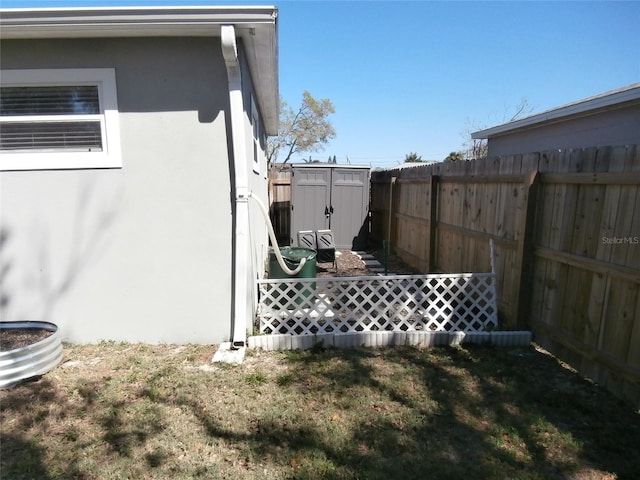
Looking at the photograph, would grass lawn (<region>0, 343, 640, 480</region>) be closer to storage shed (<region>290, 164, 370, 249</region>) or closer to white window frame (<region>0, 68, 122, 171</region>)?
white window frame (<region>0, 68, 122, 171</region>)

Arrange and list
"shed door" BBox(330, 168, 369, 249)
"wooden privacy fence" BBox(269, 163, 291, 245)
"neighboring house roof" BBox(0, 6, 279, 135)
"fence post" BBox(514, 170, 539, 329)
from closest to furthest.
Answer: "neighboring house roof" BBox(0, 6, 279, 135), "fence post" BBox(514, 170, 539, 329), "shed door" BBox(330, 168, 369, 249), "wooden privacy fence" BBox(269, 163, 291, 245)

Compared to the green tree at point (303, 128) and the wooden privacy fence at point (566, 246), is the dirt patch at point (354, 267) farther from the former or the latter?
the green tree at point (303, 128)

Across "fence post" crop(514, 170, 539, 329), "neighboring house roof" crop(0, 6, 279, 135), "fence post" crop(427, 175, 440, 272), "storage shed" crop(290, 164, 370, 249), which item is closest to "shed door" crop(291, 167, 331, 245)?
"storage shed" crop(290, 164, 370, 249)

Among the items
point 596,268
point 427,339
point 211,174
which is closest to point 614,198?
point 596,268

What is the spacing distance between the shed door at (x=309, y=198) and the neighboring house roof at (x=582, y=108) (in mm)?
5493

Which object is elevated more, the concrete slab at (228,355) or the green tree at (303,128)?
the green tree at (303,128)

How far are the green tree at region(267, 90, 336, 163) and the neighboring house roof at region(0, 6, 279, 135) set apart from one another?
30.8m

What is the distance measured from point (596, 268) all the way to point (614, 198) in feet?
2.02

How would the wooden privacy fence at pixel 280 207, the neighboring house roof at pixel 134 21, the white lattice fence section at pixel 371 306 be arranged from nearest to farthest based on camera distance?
the neighboring house roof at pixel 134 21
the white lattice fence section at pixel 371 306
the wooden privacy fence at pixel 280 207

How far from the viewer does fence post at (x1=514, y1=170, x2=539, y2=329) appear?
3.93 meters

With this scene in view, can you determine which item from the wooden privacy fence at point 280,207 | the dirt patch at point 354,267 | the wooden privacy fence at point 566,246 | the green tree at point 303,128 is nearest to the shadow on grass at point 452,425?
the wooden privacy fence at point 566,246

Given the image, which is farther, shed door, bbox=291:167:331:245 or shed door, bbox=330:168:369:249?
shed door, bbox=330:168:369:249

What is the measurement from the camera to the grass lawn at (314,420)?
2299mm

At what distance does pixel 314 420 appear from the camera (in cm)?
275
